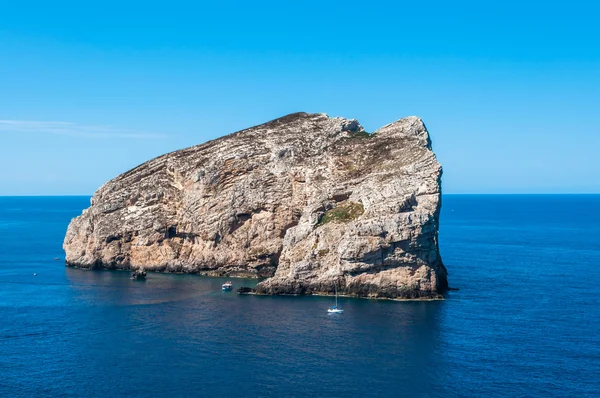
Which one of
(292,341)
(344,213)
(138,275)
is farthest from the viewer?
(138,275)

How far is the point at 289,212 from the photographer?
12825 cm

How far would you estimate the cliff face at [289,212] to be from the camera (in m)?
102

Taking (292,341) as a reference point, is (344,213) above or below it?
above

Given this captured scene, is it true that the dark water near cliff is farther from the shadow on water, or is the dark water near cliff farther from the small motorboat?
the small motorboat

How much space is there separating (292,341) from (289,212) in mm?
52376

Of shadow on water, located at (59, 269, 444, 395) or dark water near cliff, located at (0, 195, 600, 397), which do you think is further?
shadow on water, located at (59, 269, 444, 395)

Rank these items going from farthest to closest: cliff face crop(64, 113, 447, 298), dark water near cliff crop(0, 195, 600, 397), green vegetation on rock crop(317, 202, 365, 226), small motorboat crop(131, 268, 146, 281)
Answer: small motorboat crop(131, 268, 146, 281) < green vegetation on rock crop(317, 202, 365, 226) < cliff face crop(64, 113, 447, 298) < dark water near cliff crop(0, 195, 600, 397)

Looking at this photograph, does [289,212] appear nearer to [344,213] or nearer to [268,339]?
[344,213]

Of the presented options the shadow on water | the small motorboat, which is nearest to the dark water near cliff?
the shadow on water

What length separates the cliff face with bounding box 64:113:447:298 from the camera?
101938 mm

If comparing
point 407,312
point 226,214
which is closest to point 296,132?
point 226,214

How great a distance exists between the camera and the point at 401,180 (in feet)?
357

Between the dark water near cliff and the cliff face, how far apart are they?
6.76 m

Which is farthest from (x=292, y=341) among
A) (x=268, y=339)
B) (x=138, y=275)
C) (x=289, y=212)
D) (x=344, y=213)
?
(x=138, y=275)
